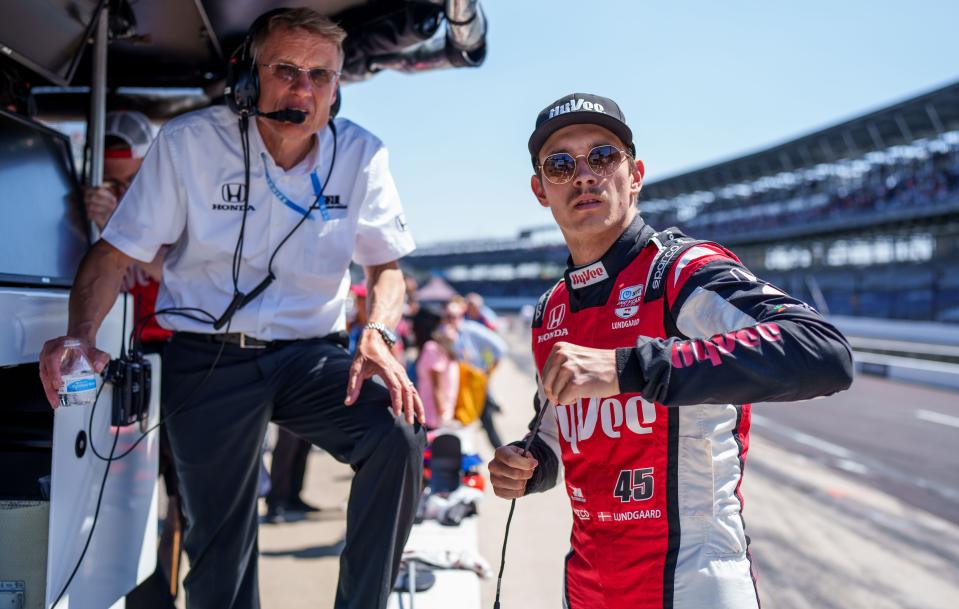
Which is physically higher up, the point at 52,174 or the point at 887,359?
the point at 52,174

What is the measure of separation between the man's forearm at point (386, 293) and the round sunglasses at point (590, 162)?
26.1 inches

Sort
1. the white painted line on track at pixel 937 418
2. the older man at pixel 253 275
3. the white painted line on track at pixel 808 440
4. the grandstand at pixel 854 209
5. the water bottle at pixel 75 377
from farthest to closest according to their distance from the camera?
the grandstand at pixel 854 209 → the white painted line on track at pixel 937 418 → the white painted line on track at pixel 808 440 → the older man at pixel 253 275 → the water bottle at pixel 75 377

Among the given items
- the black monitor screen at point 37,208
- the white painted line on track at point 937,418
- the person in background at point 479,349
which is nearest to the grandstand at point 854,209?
the white painted line on track at point 937,418

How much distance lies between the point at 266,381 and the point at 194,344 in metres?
0.29

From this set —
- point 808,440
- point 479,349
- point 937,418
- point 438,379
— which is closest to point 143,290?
point 438,379

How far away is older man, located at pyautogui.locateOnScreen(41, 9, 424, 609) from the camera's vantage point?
2.23 metres

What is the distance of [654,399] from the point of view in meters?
1.40

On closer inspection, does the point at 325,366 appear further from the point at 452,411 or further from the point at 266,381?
the point at 452,411

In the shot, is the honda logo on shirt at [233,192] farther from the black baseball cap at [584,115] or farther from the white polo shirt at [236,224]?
the black baseball cap at [584,115]

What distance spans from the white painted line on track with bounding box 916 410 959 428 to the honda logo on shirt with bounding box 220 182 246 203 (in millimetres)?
11627

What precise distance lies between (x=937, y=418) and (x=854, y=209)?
27.6 metres

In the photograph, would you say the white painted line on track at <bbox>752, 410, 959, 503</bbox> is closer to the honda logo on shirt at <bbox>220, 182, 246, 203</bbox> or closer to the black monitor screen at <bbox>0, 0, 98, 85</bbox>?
the honda logo on shirt at <bbox>220, 182, 246, 203</bbox>

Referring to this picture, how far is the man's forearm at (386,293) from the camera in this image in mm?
2283

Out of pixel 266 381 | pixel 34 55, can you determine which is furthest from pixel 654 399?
pixel 34 55
